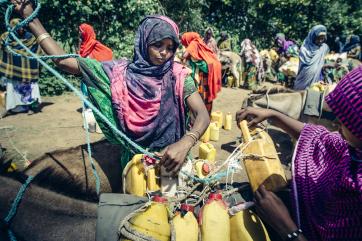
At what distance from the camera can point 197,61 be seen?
7.17m

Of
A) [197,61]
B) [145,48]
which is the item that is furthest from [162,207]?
[197,61]

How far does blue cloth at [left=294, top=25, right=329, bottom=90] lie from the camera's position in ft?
21.9

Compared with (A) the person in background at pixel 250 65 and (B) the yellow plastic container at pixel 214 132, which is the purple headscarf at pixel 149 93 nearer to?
(B) the yellow plastic container at pixel 214 132

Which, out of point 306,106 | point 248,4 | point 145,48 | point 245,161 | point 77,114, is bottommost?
point 77,114

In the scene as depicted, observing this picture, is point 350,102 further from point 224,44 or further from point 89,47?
point 224,44

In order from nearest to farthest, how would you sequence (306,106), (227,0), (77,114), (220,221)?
1. (220,221)
2. (306,106)
3. (77,114)
4. (227,0)

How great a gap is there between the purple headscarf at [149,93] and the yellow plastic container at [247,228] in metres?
0.84

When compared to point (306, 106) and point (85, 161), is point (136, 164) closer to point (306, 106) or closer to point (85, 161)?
point (85, 161)

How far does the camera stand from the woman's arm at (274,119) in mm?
1846

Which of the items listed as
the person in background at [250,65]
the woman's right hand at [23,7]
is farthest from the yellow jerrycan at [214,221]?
the person in background at [250,65]

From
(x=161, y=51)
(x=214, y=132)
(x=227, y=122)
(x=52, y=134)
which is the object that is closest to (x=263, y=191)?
(x=161, y=51)

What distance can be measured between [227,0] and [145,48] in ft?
48.7

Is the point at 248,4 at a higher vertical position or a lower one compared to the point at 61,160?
higher

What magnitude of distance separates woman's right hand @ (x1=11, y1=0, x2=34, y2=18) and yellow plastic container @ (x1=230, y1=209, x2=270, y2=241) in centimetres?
172
